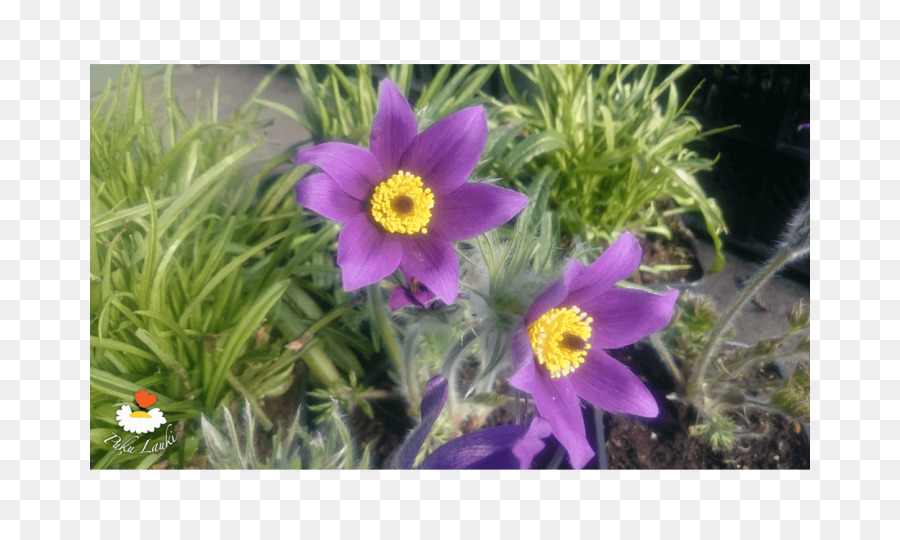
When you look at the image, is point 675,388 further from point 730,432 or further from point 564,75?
point 564,75

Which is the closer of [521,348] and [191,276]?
[521,348]

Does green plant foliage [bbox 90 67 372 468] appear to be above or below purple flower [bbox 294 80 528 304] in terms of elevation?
below

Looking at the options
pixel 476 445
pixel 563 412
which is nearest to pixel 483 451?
pixel 476 445

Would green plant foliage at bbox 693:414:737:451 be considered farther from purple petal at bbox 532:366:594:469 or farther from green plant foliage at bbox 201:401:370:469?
green plant foliage at bbox 201:401:370:469

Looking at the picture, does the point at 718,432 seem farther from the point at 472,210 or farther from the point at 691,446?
the point at 472,210

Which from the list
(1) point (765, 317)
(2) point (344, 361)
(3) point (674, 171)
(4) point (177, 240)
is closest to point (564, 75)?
(3) point (674, 171)

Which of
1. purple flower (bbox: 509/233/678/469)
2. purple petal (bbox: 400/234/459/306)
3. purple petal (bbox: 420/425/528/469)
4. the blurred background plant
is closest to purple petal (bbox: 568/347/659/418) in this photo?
purple flower (bbox: 509/233/678/469)

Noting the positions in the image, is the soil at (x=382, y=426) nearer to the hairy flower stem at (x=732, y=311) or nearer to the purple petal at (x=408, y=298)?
the purple petal at (x=408, y=298)
